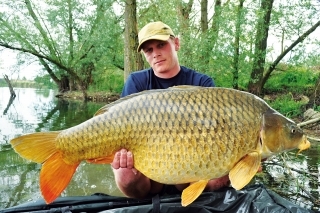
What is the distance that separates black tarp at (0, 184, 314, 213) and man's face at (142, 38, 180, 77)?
717mm

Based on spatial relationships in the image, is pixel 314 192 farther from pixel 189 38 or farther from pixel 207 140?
pixel 189 38

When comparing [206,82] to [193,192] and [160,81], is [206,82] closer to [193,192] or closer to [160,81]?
[160,81]

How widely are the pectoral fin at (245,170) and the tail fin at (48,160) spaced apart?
62 centimetres

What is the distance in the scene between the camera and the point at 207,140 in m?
1.29

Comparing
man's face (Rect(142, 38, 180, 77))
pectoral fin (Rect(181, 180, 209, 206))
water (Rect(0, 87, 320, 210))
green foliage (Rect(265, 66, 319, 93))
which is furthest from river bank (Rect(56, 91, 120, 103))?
pectoral fin (Rect(181, 180, 209, 206))

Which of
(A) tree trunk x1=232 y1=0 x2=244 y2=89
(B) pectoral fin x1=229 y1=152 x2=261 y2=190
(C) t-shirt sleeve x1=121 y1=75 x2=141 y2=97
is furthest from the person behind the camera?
(A) tree trunk x1=232 y1=0 x2=244 y2=89

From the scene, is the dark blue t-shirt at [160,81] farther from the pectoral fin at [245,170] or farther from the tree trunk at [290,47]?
the tree trunk at [290,47]

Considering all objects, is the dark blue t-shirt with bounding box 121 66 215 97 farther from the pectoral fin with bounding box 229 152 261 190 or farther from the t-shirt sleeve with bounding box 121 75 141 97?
the pectoral fin with bounding box 229 152 261 190

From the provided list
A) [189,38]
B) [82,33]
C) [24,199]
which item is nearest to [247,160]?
[24,199]

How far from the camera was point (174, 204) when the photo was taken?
1.62 m

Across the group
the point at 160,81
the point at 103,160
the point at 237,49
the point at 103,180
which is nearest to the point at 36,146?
the point at 103,160

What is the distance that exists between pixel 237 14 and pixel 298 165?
520 centimetres

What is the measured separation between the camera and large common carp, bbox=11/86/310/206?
1298 mm

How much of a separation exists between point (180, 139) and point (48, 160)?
1.68 ft
